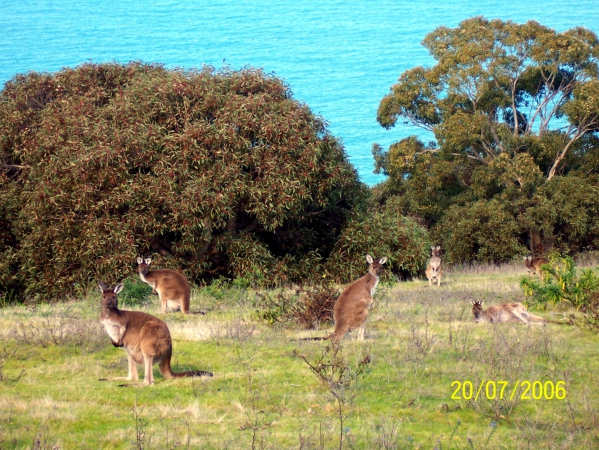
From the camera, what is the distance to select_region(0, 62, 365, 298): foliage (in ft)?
73.0

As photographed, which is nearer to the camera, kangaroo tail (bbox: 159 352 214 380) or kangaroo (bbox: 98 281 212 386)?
kangaroo (bbox: 98 281 212 386)

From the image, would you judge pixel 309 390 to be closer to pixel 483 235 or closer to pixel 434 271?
pixel 434 271

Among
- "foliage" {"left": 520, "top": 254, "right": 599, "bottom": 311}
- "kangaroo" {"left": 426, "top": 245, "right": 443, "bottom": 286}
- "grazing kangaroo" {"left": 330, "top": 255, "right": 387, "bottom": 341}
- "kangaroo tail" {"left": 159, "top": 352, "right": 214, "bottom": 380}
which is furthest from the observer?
"kangaroo" {"left": 426, "top": 245, "right": 443, "bottom": 286}

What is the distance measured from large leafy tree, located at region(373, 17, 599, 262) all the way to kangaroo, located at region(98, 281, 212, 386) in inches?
967

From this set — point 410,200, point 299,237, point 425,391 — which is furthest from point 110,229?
point 410,200

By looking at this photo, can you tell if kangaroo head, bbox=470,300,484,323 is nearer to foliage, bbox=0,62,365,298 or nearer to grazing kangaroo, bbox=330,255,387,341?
grazing kangaroo, bbox=330,255,387,341

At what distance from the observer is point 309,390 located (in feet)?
32.7

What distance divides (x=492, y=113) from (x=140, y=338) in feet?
94.1

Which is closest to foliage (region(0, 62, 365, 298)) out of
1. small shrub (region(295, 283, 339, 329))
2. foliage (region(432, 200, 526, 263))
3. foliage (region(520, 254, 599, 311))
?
small shrub (region(295, 283, 339, 329))

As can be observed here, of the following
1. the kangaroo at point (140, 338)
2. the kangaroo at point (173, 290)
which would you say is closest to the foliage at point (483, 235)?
the kangaroo at point (173, 290)

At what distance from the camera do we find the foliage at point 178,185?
2225cm

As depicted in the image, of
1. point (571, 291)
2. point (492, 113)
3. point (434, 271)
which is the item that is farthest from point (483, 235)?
point (571, 291)

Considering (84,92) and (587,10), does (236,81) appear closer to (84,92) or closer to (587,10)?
(84,92)

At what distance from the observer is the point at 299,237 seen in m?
25.5
